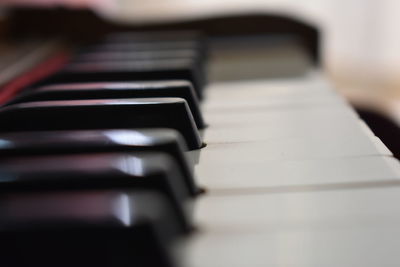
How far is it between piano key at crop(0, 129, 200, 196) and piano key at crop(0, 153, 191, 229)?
0.08 feet

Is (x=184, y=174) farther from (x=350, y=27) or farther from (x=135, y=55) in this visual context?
(x=350, y=27)

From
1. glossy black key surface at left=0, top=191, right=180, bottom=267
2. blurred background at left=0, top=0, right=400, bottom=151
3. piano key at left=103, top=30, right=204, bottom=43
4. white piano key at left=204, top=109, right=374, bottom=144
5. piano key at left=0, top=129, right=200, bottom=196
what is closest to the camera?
glossy black key surface at left=0, top=191, right=180, bottom=267

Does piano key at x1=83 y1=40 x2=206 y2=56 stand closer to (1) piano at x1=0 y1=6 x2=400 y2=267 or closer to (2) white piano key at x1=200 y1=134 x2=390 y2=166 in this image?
(1) piano at x1=0 y1=6 x2=400 y2=267

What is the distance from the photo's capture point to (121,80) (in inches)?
29.9

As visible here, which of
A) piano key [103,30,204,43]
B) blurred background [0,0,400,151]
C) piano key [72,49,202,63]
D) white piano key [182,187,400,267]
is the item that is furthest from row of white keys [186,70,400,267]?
blurred background [0,0,400,151]

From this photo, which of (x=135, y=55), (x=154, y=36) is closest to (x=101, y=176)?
(x=135, y=55)

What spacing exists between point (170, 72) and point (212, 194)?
0.34 m

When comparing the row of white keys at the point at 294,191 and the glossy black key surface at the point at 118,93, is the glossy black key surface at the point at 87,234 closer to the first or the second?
the row of white keys at the point at 294,191

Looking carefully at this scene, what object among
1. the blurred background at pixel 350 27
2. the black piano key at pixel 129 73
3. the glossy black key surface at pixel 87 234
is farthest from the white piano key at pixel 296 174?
the blurred background at pixel 350 27

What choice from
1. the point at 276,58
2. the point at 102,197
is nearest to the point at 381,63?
the point at 276,58

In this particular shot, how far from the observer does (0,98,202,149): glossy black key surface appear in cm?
56

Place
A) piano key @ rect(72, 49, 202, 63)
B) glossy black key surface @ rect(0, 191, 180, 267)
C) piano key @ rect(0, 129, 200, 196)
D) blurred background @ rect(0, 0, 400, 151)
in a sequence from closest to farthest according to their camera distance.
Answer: glossy black key surface @ rect(0, 191, 180, 267), piano key @ rect(0, 129, 200, 196), piano key @ rect(72, 49, 202, 63), blurred background @ rect(0, 0, 400, 151)

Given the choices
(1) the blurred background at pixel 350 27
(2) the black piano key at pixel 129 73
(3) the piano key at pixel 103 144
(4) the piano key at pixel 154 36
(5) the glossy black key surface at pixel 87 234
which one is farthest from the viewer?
(1) the blurred background at pixel 350 27

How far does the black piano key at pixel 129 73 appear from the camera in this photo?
2.49ft
